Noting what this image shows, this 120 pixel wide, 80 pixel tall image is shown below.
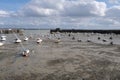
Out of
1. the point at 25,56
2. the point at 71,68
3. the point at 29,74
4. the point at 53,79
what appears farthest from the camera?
the point at 25,56

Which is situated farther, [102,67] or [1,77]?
[102,67]

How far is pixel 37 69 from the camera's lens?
110 ft

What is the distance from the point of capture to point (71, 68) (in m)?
34.2

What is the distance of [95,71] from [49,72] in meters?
5.88

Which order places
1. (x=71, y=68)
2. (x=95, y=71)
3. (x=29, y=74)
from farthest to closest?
(x=71, y=68), (x=95, y=71), (x=29, y=74)

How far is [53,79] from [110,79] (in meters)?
6.22

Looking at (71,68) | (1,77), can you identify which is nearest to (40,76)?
(1,77)

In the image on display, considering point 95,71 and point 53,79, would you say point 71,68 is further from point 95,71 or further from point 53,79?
point 53,79

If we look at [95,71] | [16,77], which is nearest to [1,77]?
[16,77]

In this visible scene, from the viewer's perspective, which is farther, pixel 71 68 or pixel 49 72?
pixel 71 68

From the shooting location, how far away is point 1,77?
2766 centimetres

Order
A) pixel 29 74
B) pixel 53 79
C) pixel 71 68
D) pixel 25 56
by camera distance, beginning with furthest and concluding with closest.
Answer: pixel 25 56 → pixel 71 68 → pixel 29 74 → pixel 53 79

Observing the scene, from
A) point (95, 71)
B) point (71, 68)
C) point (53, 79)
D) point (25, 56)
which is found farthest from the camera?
point (25, 56)

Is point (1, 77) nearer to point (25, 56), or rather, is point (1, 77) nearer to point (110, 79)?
point (110, 79)
